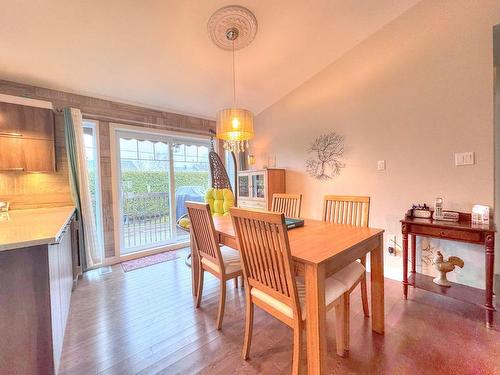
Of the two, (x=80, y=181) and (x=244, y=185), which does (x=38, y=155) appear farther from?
(x=244, y=185)

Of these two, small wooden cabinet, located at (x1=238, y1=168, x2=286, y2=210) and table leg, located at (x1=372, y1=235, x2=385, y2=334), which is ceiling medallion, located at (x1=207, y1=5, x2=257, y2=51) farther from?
table leg, located at (x1=372, y1=235, x2=385, y2=334)

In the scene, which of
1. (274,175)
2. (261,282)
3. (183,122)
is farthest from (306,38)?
(261,282)

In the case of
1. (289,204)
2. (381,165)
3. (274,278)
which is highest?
(381,165)

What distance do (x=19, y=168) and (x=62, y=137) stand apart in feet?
1.94

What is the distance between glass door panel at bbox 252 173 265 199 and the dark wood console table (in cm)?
191

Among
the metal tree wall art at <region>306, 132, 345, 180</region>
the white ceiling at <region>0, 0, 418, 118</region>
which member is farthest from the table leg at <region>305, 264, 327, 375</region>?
the white ceiling at <region>0, 0, 418, 118</region>

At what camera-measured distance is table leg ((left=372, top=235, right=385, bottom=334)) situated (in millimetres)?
1632

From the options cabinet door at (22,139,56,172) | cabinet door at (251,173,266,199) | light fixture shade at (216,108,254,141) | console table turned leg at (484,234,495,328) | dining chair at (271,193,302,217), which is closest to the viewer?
console table turned leg at (484,234,495,328)

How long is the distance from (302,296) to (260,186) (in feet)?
7.80

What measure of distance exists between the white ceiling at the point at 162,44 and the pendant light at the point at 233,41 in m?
0.07

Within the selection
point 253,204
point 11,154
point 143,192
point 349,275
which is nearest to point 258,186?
point 253,204

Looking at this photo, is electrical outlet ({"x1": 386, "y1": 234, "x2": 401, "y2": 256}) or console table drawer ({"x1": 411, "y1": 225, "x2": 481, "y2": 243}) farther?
electrical outlet ({"x1": 386, "y1": 234, "x2": 401, "y2": 256})

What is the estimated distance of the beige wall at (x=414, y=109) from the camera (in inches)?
79.2

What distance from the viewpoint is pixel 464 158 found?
2.08 metres
